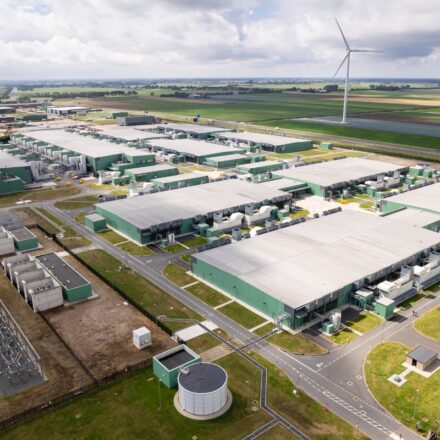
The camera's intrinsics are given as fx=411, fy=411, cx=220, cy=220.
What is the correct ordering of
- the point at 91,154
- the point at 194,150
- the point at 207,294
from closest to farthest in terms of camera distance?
the point at 207,294 < the point at 91,154 < the point at 194,150

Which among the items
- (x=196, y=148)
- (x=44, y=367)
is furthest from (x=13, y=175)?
(x=44, y=367)

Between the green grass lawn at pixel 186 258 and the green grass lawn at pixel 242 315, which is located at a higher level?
the green grass lawn at pixel 186 258

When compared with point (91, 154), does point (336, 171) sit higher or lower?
lower

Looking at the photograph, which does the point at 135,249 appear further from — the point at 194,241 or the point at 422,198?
the point at 422,198

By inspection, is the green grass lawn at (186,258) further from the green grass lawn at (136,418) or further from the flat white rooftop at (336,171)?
the flat white rooftop at (336,171)

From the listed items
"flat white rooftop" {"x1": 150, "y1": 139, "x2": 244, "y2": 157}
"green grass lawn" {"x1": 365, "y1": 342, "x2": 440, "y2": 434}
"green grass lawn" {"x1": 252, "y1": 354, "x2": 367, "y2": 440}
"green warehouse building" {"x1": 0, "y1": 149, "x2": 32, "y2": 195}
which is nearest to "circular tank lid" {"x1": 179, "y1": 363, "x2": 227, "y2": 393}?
"green grass lawn" {"x1": 252, "y1": 354, "x2": 367, "y2": 440}

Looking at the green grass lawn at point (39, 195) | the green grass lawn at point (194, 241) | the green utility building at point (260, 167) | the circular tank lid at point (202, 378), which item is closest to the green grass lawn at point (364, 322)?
the circular tank lid at point (202, 378)

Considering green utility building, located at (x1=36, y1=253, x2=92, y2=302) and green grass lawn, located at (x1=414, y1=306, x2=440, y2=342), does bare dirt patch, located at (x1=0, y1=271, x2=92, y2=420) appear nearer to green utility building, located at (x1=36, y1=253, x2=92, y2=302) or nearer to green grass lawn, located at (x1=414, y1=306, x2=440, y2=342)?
green utility building, located at (x1=36, y1=253, x2=92, y2=302)

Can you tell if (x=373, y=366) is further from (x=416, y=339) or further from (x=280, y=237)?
(x=280, y=237)
